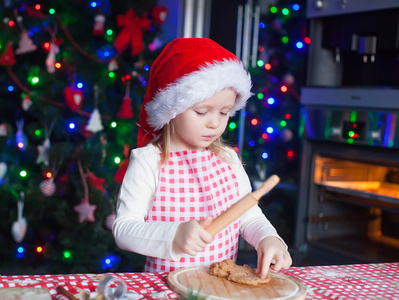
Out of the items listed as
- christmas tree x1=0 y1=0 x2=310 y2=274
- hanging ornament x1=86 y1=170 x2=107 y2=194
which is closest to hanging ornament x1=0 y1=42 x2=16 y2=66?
christmas tree x1=0 y1=0 x2=310 y2=274

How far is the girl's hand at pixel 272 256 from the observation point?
1.03 metres

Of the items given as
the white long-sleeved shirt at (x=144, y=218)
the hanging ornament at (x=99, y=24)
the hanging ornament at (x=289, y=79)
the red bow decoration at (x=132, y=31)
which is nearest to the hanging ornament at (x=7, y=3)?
the hanging ornament at (x=99, y=24)

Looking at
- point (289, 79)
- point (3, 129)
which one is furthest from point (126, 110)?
point (289, 79)

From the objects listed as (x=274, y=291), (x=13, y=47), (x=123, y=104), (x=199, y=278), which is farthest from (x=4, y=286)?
(x=13, y=47)

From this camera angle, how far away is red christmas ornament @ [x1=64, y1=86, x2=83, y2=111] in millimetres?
2759

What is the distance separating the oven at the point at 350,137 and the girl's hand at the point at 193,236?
1.45 meters

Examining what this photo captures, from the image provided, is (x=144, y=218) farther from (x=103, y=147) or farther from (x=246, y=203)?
(x=103, y=147)

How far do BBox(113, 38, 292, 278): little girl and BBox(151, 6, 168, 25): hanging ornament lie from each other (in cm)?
162

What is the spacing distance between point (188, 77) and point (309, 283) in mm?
527

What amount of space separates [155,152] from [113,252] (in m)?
1.75

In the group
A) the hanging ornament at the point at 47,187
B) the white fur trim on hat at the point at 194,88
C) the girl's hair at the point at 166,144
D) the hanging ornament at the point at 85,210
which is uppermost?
the white fur trim on hat at the point at 194,88

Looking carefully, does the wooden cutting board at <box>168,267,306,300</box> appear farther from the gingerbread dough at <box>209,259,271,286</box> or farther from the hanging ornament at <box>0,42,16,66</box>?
the hanging ornament at <box>0,42,16,66</box>

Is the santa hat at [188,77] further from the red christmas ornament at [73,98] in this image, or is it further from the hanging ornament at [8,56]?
the hanging ornament at [8,56]

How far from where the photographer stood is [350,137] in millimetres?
2400
